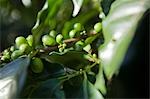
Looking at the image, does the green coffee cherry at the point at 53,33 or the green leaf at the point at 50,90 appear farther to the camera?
the green coffee cherry at the point at 53,33

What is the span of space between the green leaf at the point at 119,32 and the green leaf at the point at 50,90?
0.69 ft

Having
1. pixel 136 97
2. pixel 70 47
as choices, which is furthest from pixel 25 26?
pixel 136 97

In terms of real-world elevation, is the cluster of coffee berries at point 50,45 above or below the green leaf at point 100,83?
above

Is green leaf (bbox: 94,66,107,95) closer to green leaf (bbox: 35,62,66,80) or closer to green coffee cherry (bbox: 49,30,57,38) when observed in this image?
green leaf (bbox: 35,62,66,80)

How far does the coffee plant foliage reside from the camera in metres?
0.92

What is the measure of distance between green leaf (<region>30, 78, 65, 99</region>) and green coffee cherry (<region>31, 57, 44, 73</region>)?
0.13ft

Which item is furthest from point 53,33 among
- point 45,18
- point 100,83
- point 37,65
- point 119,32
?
point 119,32

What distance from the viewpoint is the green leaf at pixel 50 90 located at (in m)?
0.96

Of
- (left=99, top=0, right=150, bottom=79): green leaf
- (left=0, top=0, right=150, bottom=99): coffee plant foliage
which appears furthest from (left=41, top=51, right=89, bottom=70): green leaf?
(left=99, top=0, right=150, bottom=79): green leaf

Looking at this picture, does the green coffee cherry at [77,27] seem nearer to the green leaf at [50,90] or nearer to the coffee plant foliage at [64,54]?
the coffee plant foliage at [64,54]

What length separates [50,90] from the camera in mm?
973

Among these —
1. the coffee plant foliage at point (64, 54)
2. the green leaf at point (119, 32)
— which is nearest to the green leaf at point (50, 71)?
the coffee plant foliage at point (64, 54)

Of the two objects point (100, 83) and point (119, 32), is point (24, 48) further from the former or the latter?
point (119, 32)

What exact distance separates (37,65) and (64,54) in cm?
6
